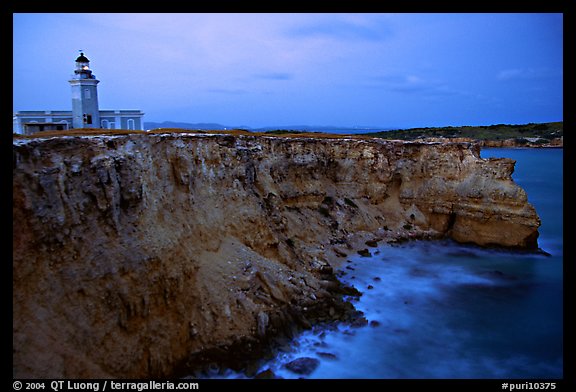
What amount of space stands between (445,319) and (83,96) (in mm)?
25430

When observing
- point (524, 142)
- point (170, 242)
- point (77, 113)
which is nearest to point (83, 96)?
point (77, 113)

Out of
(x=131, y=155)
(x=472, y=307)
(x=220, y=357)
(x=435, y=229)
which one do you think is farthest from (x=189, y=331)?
(x=435, y=229)

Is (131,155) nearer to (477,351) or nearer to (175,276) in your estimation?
(175,276)

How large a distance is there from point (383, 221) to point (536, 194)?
22.2 m

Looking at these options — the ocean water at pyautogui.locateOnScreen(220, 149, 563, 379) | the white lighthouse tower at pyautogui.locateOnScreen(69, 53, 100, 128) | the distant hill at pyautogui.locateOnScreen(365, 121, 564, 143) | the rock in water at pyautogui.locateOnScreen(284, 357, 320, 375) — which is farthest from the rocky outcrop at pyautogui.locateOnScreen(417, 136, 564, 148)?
the rock in water at pyautogui.locateOnScreen(284, 357, 320, 375)

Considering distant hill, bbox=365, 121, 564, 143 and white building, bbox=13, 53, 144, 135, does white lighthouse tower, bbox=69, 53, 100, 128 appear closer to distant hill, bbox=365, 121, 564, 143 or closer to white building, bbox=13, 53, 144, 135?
white building, bbox=13, 53, 144, 135

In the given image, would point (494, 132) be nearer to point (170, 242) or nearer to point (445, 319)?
point (445, 319)

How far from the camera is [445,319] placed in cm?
1614

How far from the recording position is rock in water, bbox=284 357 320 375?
12562mm

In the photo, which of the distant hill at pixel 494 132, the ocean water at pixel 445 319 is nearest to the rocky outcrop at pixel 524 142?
the distant hill at pixel 494 132

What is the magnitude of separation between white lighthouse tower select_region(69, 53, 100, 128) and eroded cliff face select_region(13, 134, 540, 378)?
43.7ft

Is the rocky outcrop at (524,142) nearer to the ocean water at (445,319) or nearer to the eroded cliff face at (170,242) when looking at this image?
the ocean water at (445,319)

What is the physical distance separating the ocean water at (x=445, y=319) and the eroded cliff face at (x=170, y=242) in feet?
4.60

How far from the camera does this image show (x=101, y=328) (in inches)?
424
